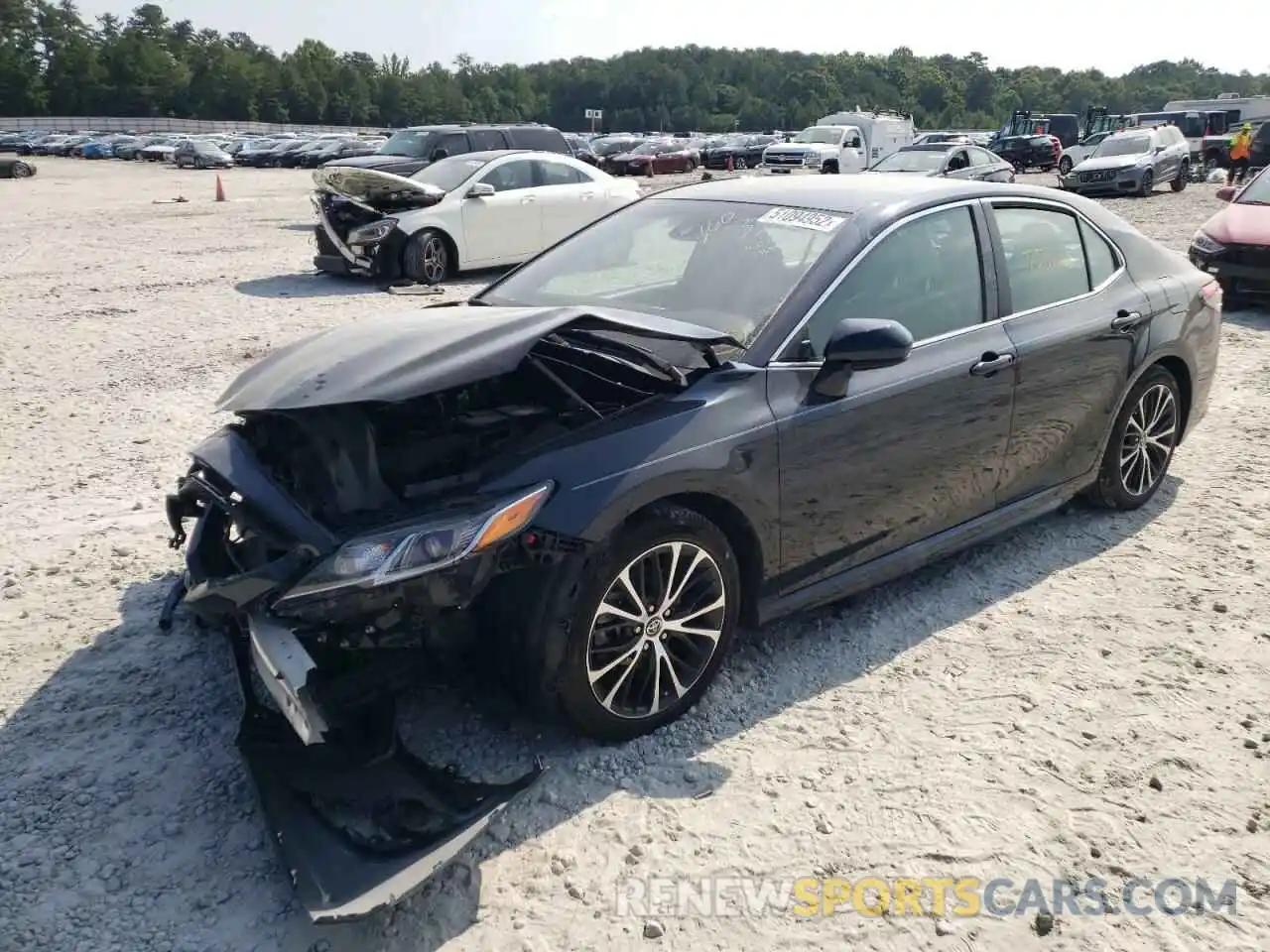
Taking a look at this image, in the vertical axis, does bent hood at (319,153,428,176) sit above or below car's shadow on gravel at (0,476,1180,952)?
above

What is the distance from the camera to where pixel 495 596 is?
9.79 ft

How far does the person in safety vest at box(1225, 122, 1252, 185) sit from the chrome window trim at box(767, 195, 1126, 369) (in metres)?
28.2

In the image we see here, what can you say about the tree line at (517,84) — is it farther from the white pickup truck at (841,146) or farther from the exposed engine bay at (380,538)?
the exposed engine bay at (380,538)

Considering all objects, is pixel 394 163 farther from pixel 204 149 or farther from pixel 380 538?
pixel 204 149

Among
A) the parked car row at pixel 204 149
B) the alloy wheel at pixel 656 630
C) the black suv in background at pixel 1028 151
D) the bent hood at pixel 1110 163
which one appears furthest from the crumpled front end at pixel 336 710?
the parked car row at pixel 204 149

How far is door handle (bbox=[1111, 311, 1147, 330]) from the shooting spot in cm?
464

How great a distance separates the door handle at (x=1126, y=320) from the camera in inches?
183

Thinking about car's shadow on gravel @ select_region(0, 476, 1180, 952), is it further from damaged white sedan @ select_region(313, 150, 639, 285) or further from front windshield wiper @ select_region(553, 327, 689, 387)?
damaged white sedan @ select_region(313, 150, 639, 285)

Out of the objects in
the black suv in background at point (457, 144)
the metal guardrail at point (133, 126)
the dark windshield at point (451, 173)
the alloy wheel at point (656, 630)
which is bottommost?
the alloy wheel at point (656, 630)

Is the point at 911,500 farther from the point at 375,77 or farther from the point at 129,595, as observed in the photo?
the point at 375,77

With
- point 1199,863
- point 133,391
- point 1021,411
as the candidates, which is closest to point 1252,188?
point 1021,411

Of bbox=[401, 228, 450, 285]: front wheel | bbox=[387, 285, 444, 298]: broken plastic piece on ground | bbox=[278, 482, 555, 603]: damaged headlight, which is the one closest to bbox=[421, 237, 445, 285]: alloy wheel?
bbox=[401, 228, 450, 285]: front wheel

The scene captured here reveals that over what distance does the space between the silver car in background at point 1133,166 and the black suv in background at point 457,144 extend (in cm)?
1355

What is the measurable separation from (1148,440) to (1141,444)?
0.24ft
